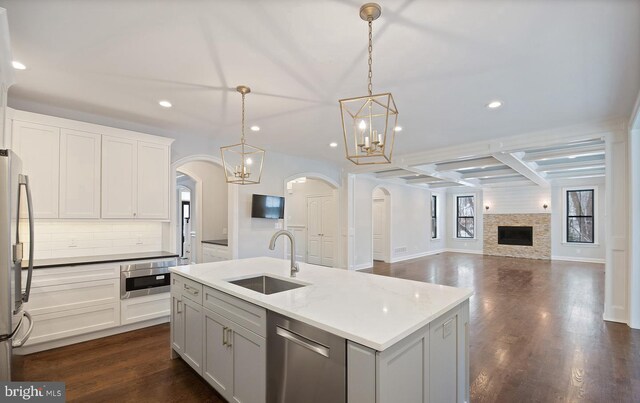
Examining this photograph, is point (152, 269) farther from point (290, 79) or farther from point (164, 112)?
point (290, 79)

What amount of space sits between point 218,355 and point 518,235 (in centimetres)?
1123

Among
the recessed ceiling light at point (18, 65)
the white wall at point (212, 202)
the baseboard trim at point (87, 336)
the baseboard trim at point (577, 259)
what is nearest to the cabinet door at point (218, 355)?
the baseboard trim at point (87, 336)

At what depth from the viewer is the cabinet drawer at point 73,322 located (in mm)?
3094

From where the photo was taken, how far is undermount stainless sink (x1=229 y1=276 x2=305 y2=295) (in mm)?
2533

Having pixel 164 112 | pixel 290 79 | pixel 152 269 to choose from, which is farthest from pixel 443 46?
pixel 152 269

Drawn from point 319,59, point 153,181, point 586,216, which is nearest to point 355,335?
point 319,59

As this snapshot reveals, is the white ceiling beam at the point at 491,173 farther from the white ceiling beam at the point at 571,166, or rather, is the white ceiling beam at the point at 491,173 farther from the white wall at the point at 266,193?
the white wall at the point at 266,193

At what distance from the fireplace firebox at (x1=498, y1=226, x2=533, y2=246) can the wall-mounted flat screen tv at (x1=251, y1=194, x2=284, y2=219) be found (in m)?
8.76

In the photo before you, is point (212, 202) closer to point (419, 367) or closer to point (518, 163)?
point (419, 367)

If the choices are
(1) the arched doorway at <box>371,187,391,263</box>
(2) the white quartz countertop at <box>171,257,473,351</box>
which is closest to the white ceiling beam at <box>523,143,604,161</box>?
(1) the arched doorway at <box>371,187,391,263</box>

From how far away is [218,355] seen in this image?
2199mm

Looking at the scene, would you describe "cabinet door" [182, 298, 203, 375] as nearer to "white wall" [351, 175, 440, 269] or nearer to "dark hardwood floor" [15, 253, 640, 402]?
"dark hardwood floor" [15, 253, 640, 402]

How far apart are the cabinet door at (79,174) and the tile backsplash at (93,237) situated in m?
0.17

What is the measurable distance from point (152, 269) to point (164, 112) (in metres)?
2.00
